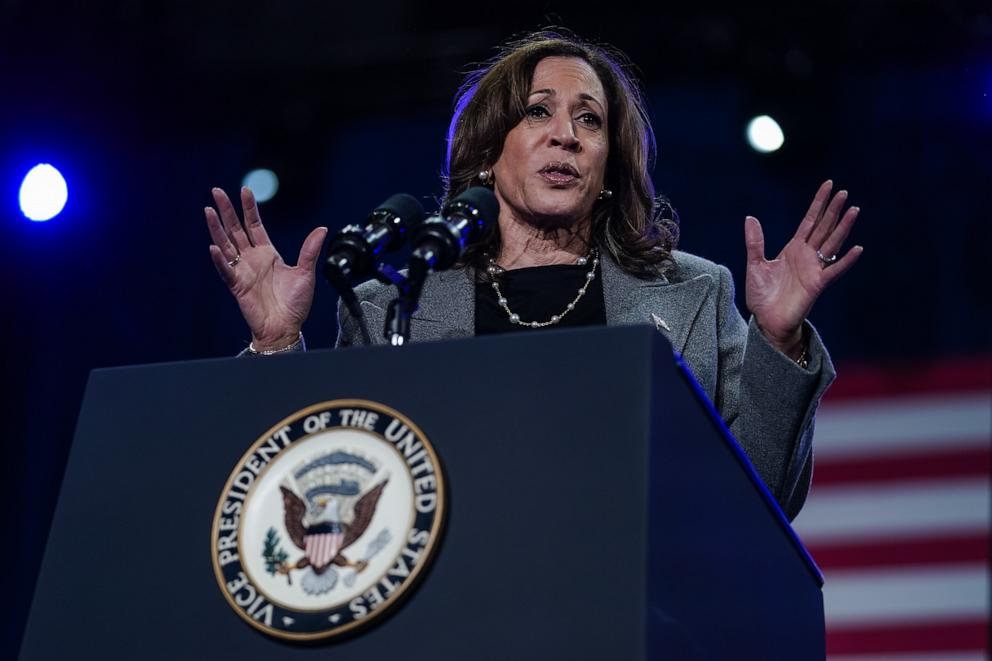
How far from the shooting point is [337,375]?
1120 mm

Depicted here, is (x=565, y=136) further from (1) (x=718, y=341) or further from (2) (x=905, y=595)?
(2) (x=905, y=595)

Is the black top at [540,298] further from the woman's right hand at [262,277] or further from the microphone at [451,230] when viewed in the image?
the microphone at [451,230]

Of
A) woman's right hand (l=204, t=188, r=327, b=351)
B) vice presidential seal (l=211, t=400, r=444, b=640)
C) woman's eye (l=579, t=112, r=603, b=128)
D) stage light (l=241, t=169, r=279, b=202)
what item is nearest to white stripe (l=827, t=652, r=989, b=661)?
woman's eye (l=579, t=112, r=603, b=128)

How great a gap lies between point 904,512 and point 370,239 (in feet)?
7.63

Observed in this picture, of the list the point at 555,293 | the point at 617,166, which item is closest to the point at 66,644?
the point at 555,293

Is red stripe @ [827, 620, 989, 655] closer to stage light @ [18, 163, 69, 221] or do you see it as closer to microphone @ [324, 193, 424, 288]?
microphone @ [324, 193, 424, 288]

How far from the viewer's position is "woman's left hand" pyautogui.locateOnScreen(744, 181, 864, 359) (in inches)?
63.7

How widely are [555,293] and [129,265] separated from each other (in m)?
2.04

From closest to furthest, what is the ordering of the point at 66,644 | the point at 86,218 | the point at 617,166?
the point at 66,644 < the point at 617,166 < the point at 86,218

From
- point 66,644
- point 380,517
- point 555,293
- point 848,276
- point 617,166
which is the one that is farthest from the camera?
point 848,276

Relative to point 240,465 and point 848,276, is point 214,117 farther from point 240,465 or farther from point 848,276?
point 240,465

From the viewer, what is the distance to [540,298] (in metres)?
2.05

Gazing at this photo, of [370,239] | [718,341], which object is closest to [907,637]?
[718,341]

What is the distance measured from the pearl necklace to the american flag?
141cm
